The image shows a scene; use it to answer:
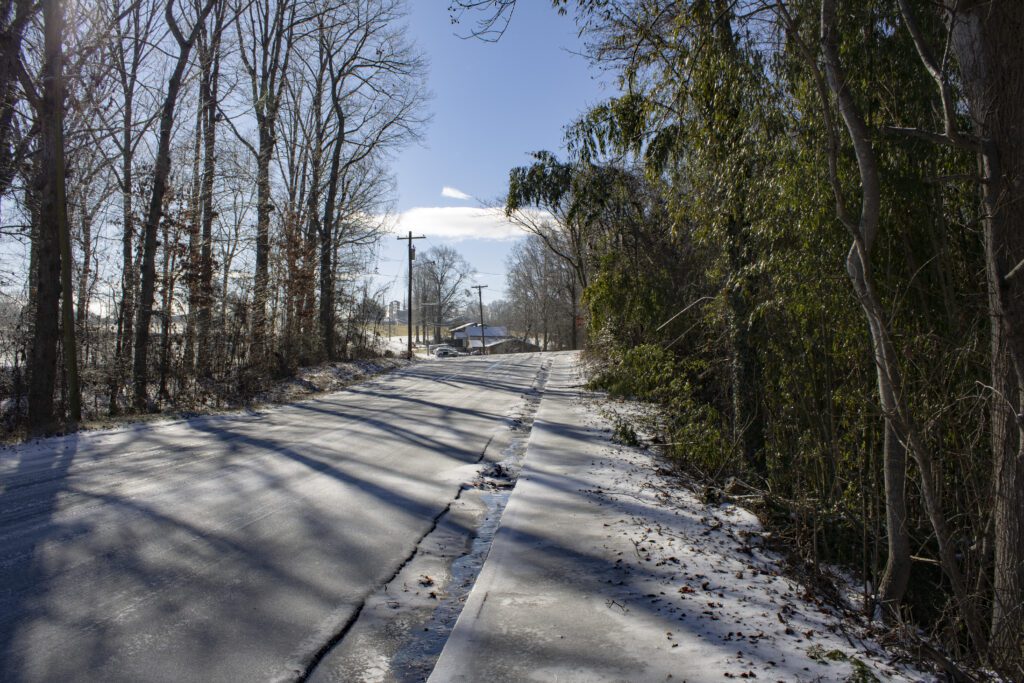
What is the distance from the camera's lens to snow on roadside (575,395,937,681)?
342cm

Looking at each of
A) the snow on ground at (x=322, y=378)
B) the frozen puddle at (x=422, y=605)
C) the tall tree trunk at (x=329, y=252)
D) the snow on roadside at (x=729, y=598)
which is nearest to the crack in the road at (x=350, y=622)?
the frozen puddle at (x=422, y=605)

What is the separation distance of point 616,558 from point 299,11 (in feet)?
89.3

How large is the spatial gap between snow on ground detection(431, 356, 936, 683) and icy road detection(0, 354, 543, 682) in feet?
3.18

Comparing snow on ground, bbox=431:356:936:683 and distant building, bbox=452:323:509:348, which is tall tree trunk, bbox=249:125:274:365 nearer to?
snow on ground, bbox=431:356:936:683

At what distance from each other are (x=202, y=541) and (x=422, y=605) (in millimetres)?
2102

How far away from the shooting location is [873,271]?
5.43 meters

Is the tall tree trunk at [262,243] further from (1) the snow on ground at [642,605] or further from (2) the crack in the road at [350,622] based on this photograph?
(1) the snow on ground at [642,605]

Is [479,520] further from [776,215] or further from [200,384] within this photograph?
[200,384]

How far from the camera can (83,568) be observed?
4.74m

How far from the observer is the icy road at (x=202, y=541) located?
3648 mm

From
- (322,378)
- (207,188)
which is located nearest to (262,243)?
(207,188)

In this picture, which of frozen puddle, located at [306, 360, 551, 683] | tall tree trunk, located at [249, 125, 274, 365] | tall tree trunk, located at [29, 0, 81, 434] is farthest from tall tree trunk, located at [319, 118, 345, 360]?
frozen puddle, located at [306, 360, 551, 683]

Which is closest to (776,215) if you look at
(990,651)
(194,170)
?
(990,651)

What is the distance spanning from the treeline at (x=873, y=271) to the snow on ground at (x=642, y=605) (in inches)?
21.1
